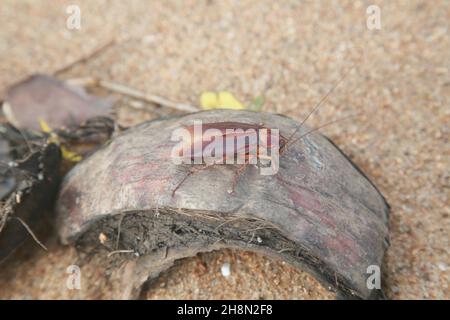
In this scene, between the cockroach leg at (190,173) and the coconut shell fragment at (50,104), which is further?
the coconut shell fragment at (50,104)

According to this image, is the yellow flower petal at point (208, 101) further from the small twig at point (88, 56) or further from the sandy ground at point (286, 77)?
the small twig at point (88, 56)

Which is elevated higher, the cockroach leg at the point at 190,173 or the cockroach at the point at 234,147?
the cockroach at the point at 234,147

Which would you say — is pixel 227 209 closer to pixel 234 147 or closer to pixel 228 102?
pixel 234 147

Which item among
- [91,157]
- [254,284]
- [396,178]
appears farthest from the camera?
[396,178]

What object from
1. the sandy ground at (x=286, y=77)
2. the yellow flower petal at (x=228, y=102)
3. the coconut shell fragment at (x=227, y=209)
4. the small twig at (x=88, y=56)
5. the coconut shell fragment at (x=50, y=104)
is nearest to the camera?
the coconut shell fragment at (x=227, y=209)

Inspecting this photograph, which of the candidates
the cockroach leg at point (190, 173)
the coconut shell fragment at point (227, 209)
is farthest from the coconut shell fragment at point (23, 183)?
the cockroach leg at point (190, 173)
